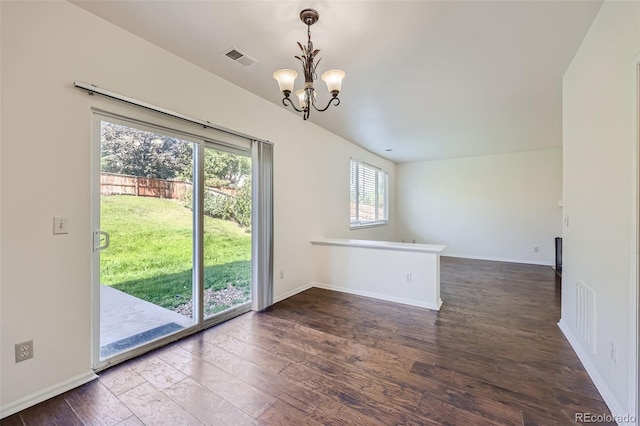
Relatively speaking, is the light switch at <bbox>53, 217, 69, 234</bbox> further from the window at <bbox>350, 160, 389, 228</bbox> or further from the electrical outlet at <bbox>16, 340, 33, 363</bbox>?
the window at <bbox>350, 160, 389, 228</bbox>

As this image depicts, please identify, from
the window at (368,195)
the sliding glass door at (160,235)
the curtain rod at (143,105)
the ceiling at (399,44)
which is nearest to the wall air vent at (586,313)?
the ceiling at (399,44)

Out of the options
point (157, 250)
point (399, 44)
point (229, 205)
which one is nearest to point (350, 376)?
point (157, 250)

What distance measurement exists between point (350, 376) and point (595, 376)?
1.77m

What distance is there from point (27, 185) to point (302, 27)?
86.4 inches

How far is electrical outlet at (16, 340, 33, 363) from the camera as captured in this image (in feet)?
5.57

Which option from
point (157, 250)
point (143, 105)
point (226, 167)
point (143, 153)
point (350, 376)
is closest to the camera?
point (350, 376)

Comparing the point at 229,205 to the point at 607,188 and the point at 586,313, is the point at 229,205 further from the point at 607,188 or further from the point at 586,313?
the point at 586,313

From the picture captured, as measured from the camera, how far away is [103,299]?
7.04ft

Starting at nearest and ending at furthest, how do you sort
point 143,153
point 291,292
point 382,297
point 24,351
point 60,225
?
point 24,351
point 60,225
point 143,153
point 382,297
point 291,292

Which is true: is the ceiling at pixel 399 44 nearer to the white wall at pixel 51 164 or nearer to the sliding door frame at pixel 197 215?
the white wall at pixel 51 164

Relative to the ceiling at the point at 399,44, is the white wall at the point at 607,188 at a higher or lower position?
lower

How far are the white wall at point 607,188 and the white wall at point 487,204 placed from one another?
4550mm

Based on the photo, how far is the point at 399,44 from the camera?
228 centimetres

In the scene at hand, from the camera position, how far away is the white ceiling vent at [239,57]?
2.42 m
